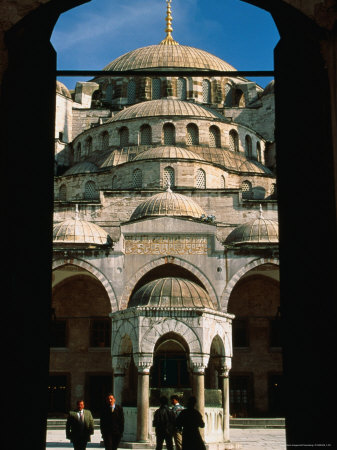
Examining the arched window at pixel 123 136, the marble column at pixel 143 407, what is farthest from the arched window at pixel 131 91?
the marble column at pixel 143 407

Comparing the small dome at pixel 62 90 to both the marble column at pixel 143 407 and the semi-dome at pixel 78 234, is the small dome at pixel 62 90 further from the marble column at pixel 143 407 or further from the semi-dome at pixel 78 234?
the marble column at pixel 143 407

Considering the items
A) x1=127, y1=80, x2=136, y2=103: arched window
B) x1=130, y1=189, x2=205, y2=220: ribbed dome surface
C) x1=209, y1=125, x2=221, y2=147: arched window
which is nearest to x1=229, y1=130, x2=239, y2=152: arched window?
x1=209, y1=125, x2=221, y2=147: arched window

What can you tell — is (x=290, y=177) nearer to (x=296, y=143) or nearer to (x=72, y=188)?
(x=296, y=143)

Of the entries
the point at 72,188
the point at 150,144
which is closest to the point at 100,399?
the point at 72,188

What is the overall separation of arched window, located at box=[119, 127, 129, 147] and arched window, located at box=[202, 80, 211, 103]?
25.0 feet

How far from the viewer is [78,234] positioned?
79.7 feet

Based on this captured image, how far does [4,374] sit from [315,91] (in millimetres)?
1933

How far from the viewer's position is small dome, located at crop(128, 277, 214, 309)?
51.4ft

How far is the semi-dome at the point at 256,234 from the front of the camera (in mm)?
24094

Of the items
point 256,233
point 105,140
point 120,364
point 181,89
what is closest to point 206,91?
point 181,89

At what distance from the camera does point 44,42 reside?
12.7ft

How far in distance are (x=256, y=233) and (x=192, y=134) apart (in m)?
9.36

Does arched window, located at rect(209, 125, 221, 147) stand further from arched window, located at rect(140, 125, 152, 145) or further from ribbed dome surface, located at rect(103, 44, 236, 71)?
ribbed dome surface, located at rect(103, 44, 236, 71)

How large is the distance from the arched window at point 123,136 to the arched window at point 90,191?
3.04 metres
